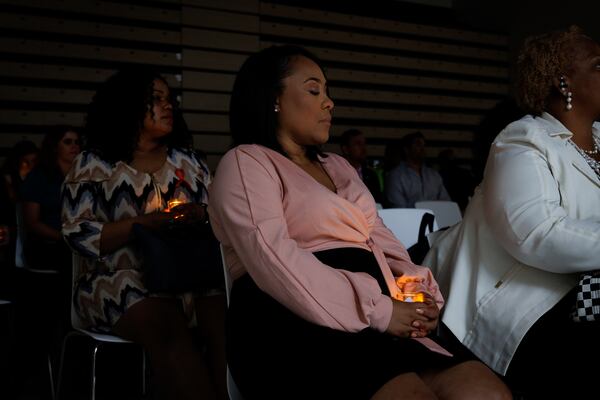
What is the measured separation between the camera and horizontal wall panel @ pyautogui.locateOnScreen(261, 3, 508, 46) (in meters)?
8.73

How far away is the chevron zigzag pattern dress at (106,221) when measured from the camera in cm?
219

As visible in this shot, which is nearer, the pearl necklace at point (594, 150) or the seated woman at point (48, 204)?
the pearl necklace at point (594, 150)

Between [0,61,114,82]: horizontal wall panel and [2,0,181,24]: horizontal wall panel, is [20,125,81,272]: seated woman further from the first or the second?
[2,0,181,24]: horizontal wall panel

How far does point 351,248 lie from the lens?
1.61 m

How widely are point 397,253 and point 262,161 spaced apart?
51cm

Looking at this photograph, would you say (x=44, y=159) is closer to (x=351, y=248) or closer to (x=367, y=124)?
(x=351, y=248)

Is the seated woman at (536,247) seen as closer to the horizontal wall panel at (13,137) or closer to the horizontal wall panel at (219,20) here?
the horizontal wall panel at (13,137)

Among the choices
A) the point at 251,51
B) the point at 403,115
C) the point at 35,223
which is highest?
the point at 251,51

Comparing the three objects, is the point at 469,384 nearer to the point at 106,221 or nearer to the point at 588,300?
the point at 588,300

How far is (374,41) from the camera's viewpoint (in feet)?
30.5

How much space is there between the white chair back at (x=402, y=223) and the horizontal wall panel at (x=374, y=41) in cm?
632

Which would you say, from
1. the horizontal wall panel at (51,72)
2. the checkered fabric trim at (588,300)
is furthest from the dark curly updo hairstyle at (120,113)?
the horizontal wall panel at (51,72)

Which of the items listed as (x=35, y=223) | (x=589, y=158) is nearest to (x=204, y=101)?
(x=35, y=223)

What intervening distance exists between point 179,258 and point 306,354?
86 centimetres
